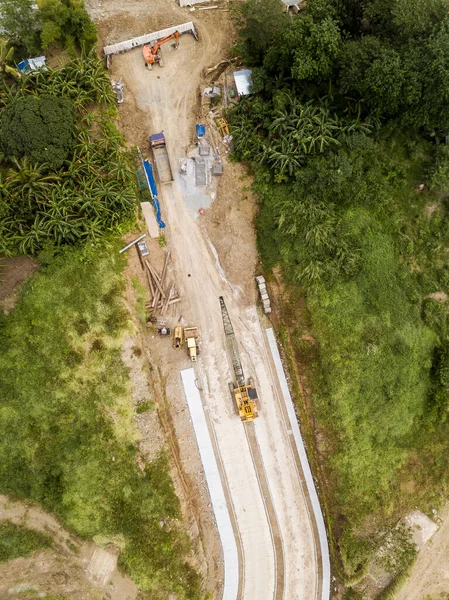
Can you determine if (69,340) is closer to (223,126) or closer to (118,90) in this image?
(118,90)

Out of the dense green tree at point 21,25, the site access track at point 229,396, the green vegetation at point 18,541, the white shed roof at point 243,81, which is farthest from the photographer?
the white shed roof at point 243,81

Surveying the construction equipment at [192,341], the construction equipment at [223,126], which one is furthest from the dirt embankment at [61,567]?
the construction equipment at [223,126]

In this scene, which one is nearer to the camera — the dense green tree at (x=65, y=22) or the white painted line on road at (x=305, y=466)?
the dense green tree at (x=65, y=22)

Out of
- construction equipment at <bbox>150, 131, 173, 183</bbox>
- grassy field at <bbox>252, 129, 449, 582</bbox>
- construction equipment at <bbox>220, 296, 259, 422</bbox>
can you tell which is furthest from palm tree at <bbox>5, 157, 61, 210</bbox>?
grassy field at <bbox>252, 129, 449, 582</bbox>

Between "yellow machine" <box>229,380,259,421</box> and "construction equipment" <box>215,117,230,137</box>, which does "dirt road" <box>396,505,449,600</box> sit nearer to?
"yellow machine" <box>229,380,259,421</box>

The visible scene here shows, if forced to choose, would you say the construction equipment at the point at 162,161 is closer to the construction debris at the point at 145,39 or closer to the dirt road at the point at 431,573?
the construction debris at the point at 145,39

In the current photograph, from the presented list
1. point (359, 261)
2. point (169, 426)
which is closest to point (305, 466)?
point (169, 426)

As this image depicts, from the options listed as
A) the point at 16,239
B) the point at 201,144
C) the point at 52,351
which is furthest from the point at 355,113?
the point at 52,351

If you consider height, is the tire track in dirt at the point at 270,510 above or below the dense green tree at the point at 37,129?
below
